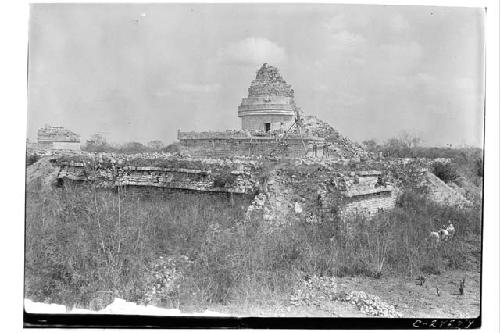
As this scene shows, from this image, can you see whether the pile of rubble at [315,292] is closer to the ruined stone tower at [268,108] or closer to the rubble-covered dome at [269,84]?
the rubble-covered dome at [269,84]

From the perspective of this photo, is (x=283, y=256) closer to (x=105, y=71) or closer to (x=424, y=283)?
(x=424, y=283)

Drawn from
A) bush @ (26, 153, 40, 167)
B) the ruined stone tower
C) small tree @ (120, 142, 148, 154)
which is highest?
the ruined stone tower

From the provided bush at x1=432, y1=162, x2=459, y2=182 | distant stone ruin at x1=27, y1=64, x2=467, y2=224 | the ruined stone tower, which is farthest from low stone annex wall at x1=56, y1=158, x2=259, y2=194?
bush at x1=432, y1=162, x2=459, y2=182

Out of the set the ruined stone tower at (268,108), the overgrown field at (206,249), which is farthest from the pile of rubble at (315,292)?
the ruined stone tower at (268,108)

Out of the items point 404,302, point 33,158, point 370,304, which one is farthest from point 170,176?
point 404,302

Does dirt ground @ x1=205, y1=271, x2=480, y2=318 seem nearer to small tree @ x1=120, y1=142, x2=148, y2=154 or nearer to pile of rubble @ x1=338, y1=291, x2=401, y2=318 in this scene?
pile of rubble @ x1=338, y1=291, x2=401, y2=318

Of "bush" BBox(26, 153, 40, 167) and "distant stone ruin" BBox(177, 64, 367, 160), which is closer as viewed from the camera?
"bush" BBox(26, 153, 40, 167)

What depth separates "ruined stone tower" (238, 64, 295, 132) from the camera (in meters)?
9.77

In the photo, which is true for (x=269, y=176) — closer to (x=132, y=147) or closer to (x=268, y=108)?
(x=132, y=147)

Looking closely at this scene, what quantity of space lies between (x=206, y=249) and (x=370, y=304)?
226cm

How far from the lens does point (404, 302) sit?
5906 millimetres

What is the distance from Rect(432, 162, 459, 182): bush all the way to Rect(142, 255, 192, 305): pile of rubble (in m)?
5.42

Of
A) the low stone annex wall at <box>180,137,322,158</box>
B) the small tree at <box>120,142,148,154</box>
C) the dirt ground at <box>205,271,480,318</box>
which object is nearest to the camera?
the dirt ground at <box>205,271,480,318</box>

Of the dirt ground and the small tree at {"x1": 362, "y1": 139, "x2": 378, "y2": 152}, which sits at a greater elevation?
the small tree at {"x1": 362, "y1": 139, "x2": 378, "y2": 152}
